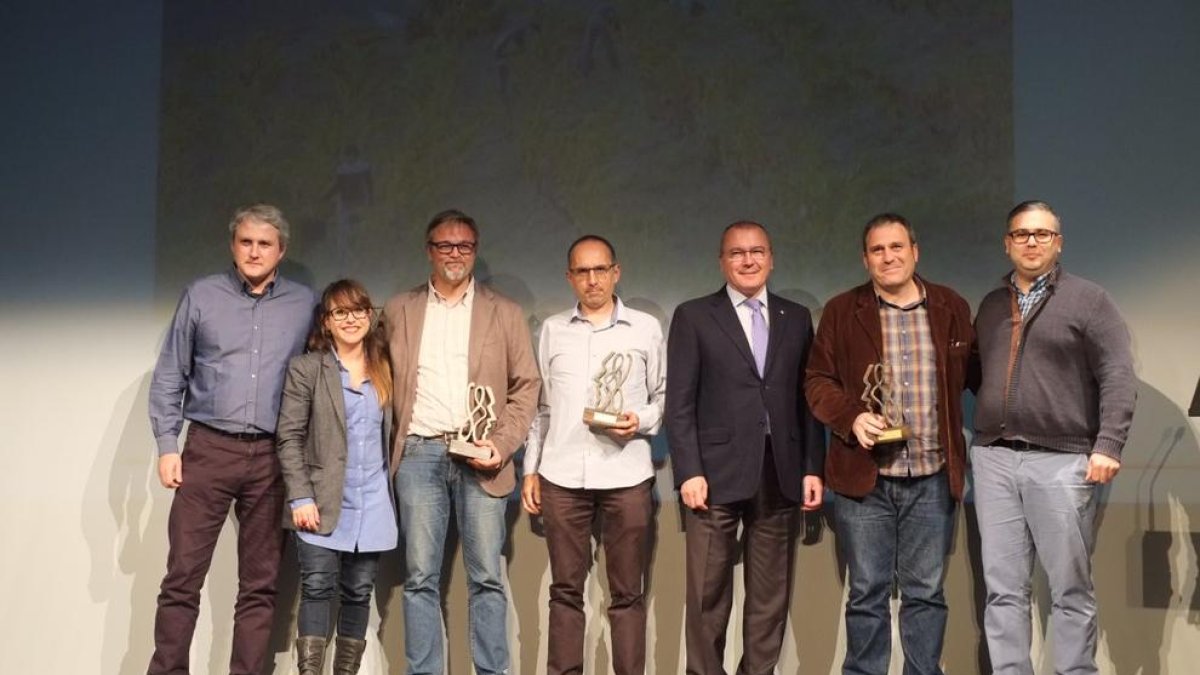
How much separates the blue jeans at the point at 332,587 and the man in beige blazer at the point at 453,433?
0.15 meters

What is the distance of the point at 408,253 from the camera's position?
15.3 ft

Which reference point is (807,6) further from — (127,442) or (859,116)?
(127,442)

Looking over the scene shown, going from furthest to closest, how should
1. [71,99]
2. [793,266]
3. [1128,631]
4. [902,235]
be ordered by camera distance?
[71,99] < [793,266] < [1128,631] < [902,235]

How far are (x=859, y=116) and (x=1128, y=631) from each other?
215cm

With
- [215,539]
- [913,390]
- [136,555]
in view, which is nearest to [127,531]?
[136,555]

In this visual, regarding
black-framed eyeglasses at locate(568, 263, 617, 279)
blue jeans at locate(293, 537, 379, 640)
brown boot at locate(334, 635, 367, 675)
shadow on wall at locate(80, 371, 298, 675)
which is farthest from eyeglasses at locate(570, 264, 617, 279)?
shadow on wall at locate(80, 371, 298, 675)

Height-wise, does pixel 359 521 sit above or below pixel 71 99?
below

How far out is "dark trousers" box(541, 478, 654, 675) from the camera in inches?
154

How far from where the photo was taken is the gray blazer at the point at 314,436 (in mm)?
3814

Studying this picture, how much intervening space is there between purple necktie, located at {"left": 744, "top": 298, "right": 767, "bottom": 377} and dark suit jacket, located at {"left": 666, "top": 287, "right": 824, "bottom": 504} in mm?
32

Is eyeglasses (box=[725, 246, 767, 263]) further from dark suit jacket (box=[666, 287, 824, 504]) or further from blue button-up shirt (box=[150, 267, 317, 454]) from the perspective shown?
blue button-up shirt (box=[150, 267, 317, 454])

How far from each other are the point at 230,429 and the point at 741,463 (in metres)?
1.76

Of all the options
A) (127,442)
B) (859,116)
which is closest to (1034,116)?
(859,116)

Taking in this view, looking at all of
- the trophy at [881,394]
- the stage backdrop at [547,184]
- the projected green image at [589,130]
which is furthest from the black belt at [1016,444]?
the projected green image at [589,130]
